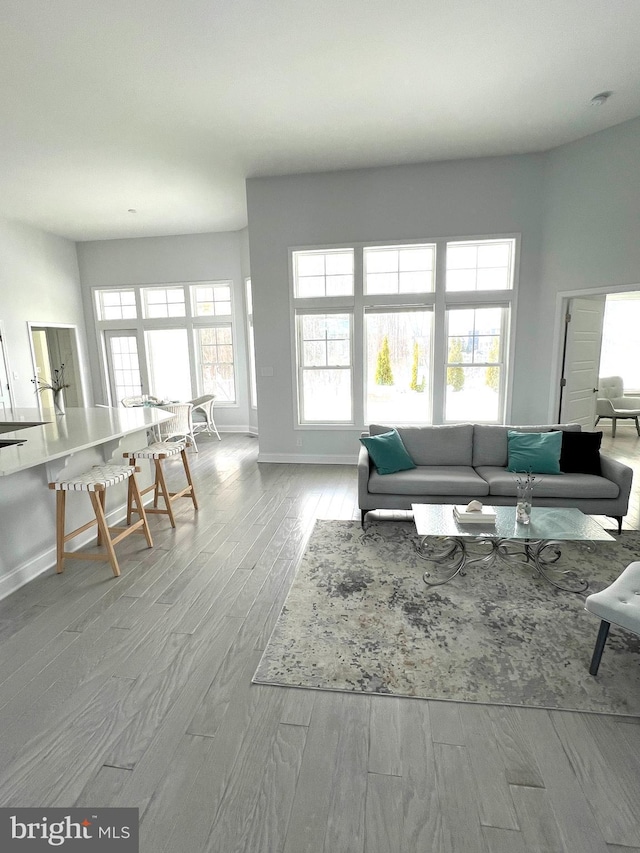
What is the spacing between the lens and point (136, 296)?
8352 mm

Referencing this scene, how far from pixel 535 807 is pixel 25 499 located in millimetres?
3309

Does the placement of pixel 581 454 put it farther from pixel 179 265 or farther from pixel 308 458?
pixel 179 265

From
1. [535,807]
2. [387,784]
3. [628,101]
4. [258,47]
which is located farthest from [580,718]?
[628,101]

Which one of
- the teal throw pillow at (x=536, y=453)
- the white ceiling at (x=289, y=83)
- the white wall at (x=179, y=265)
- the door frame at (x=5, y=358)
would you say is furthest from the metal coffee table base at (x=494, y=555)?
the door frame at (x=5, y=358)

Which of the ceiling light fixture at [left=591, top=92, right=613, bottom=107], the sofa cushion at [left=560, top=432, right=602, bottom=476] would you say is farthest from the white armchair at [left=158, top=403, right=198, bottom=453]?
the ceiling light fixture at [left=591, top=92, right=613, bottom=107]

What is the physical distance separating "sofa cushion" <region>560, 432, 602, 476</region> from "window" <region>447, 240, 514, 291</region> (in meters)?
2.32

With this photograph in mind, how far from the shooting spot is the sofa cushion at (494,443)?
424 cm

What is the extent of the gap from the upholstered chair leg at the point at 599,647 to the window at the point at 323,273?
459 cm

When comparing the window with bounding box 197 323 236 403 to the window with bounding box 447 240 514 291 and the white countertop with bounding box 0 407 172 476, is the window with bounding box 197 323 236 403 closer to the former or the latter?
the white countertop with bounding box 0 407 172 476

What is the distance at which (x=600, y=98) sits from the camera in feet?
12.9

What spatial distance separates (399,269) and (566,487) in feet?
10.9

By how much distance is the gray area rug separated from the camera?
2074 millimetres

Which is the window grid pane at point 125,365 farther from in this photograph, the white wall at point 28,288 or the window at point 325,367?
the window at point 325,367

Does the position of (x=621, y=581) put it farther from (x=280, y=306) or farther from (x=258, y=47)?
(x=280, y=306)
